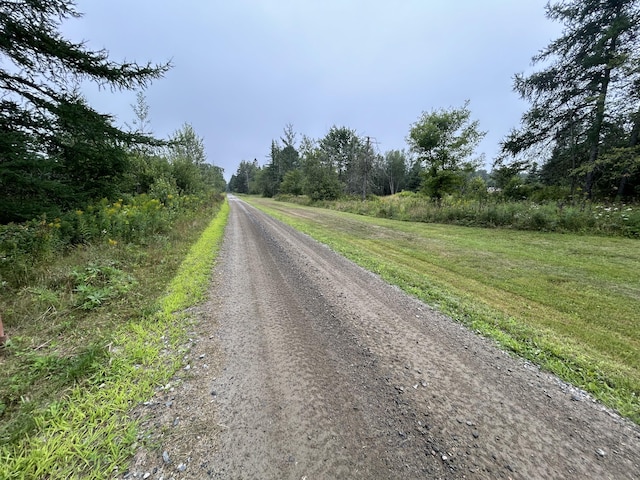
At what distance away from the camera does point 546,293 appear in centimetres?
410

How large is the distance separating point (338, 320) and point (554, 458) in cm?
214

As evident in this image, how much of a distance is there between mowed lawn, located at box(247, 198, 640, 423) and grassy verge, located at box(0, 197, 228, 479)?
11.8 feet

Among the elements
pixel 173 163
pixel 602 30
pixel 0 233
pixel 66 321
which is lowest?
pixel 66 321

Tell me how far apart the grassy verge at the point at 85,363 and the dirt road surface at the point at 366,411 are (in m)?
0.23

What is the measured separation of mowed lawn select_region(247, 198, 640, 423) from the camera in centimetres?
243

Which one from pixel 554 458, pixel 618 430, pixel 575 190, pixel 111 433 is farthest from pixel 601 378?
pixel 575 190

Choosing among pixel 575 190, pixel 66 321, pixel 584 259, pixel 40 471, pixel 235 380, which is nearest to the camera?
pixel 40 471

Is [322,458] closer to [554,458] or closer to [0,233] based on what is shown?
[554,458]

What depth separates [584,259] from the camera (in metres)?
5.90

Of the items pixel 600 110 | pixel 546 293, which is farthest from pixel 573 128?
pixel 546 293

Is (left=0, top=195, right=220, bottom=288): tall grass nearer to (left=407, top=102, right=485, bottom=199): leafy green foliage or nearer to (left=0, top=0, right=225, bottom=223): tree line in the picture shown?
(left=0, top=0, right=225, bottom=223): tree line

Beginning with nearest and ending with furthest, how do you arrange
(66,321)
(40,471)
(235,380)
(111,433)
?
(40,471) < (111,433) < (235,380) < (66,321)

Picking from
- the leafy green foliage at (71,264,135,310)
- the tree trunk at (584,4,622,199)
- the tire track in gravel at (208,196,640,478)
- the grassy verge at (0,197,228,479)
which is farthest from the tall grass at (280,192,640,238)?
the leafy green foliage at (71,264,135,310)

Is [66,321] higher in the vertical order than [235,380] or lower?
higher
